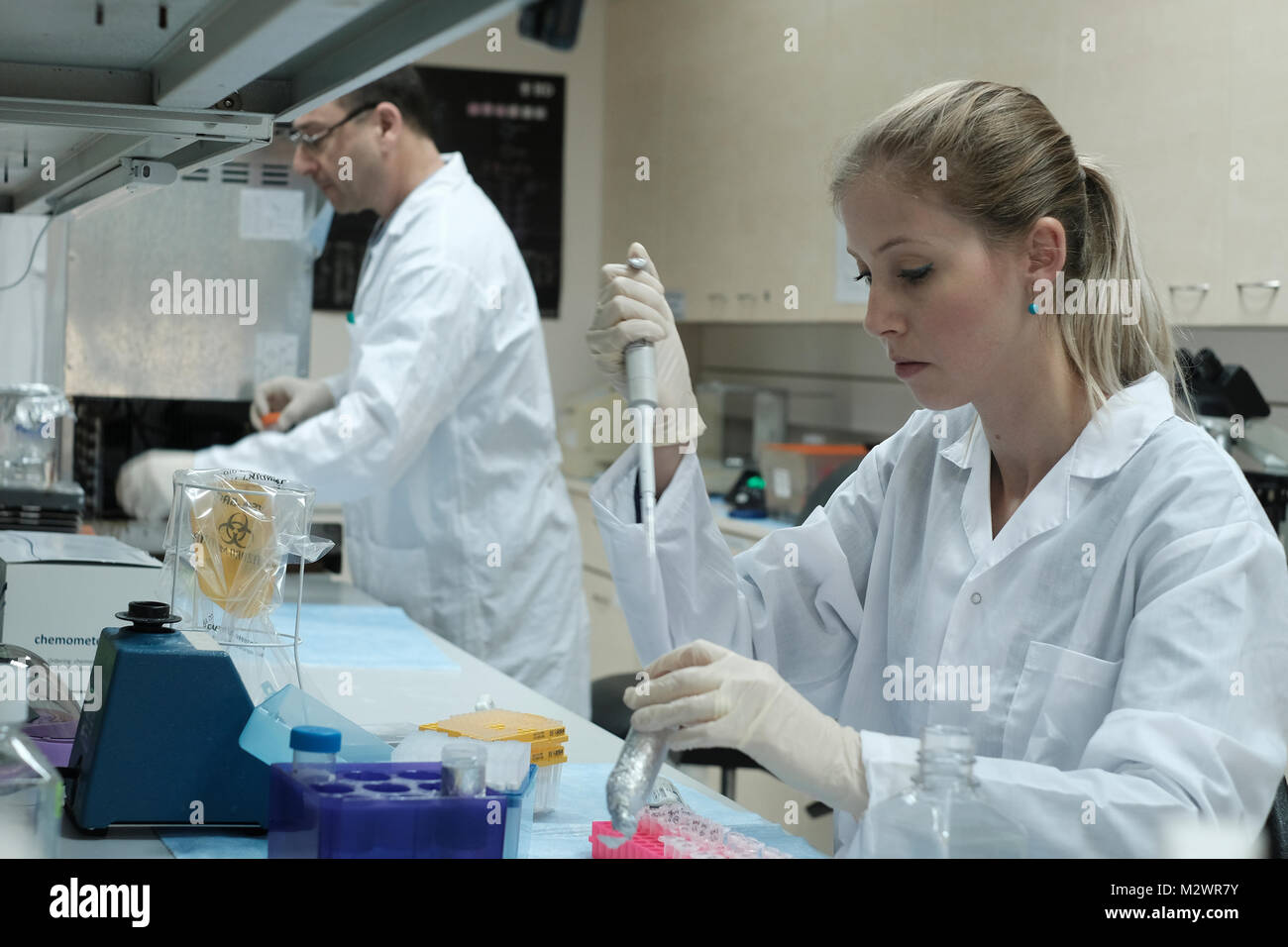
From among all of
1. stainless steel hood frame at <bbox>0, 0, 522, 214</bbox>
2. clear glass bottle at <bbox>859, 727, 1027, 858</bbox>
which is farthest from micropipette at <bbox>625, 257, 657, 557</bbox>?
clear glass bottle at <bbox>859, 727, 1027, 858</bbox>

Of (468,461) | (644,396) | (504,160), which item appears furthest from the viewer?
(504,160)

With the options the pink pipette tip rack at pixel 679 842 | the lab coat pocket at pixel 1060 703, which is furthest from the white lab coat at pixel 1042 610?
the pink pipette tip rack at pixel 679 842

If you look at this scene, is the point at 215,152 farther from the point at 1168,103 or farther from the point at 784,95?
the point at 784,95

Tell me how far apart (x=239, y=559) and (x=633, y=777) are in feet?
1.48

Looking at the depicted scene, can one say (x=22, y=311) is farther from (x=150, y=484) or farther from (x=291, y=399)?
(x=150, y=484)

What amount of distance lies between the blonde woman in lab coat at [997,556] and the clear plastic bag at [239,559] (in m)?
0.32

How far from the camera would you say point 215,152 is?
1.29 meters

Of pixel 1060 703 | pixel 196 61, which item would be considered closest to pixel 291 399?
pixel 196 61

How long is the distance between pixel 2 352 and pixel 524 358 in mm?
1124

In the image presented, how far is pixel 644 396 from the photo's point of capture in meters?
1.22

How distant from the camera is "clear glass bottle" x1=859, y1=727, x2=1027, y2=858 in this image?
2.69 ft

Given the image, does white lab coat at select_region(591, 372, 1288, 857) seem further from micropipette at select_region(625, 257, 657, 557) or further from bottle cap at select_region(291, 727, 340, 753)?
bottle cap at select_region(291, 727, 340, 753)

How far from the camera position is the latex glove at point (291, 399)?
256 cm

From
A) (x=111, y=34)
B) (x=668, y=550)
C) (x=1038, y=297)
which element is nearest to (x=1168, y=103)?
(x=1038, y=297)
